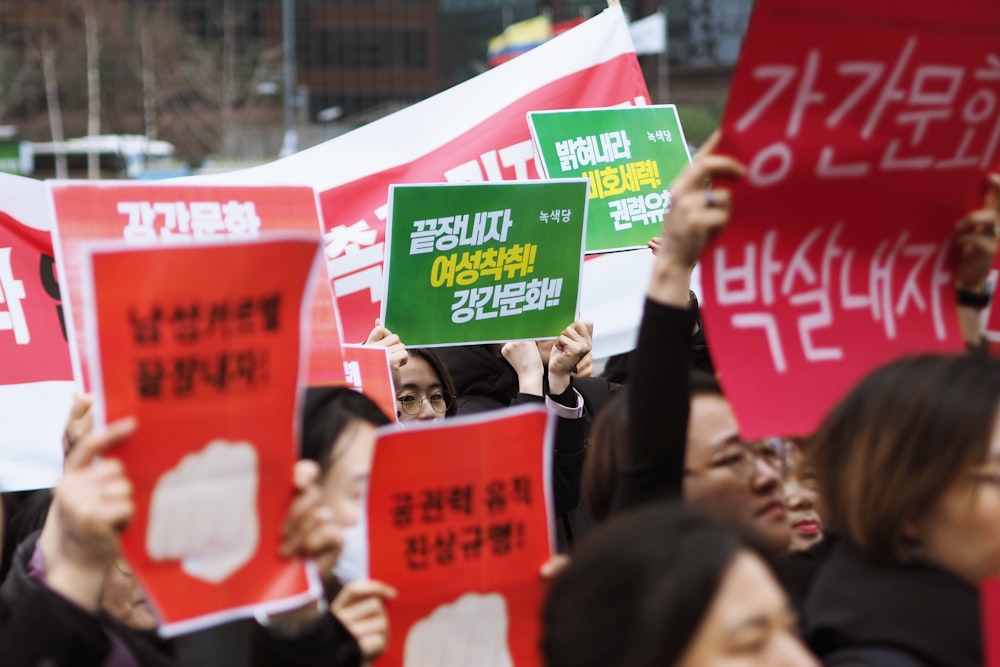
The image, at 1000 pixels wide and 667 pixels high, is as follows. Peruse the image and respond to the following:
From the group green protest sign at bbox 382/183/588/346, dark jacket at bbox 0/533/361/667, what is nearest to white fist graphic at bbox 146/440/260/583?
dark jacket at bbox 0/533/361/667

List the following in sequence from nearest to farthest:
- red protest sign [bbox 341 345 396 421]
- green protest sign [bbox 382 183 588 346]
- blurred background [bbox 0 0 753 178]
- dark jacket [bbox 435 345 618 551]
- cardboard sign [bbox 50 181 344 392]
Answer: cardboard sign [bbox 50 181 344 392] → dark jacket [bbox 435 345 618 551] → red protest sign [bbox 341 345 396 421] → green protest sign [bbox 382 183 588 346] → blurred background [bbox 0 0 753 178]

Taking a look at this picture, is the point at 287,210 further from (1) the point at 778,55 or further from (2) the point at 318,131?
(2) the point at 318,131

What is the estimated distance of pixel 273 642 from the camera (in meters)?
1.92

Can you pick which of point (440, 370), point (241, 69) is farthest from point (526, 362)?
point (241, 69)

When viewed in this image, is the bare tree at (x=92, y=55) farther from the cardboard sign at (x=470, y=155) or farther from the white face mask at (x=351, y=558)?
the white face mask at (x=351, y=558)

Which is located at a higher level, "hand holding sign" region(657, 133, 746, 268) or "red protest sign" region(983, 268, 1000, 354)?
"hand holding sign" region(657, 133, 746, 268)

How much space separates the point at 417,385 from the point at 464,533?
77.0 inches

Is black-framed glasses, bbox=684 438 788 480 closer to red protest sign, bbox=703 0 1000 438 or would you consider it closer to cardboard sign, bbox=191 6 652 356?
red protest sign, bbox=703 0 1000 438

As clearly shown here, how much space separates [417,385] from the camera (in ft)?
13.1

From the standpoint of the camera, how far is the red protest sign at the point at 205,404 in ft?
5.74

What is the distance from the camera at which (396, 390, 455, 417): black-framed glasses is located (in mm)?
3994

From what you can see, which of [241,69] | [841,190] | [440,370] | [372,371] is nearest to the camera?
[841,190]

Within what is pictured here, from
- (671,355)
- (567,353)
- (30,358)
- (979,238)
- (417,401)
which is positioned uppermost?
(979,238)

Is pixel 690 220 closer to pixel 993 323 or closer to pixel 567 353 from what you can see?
pixel 993 323
